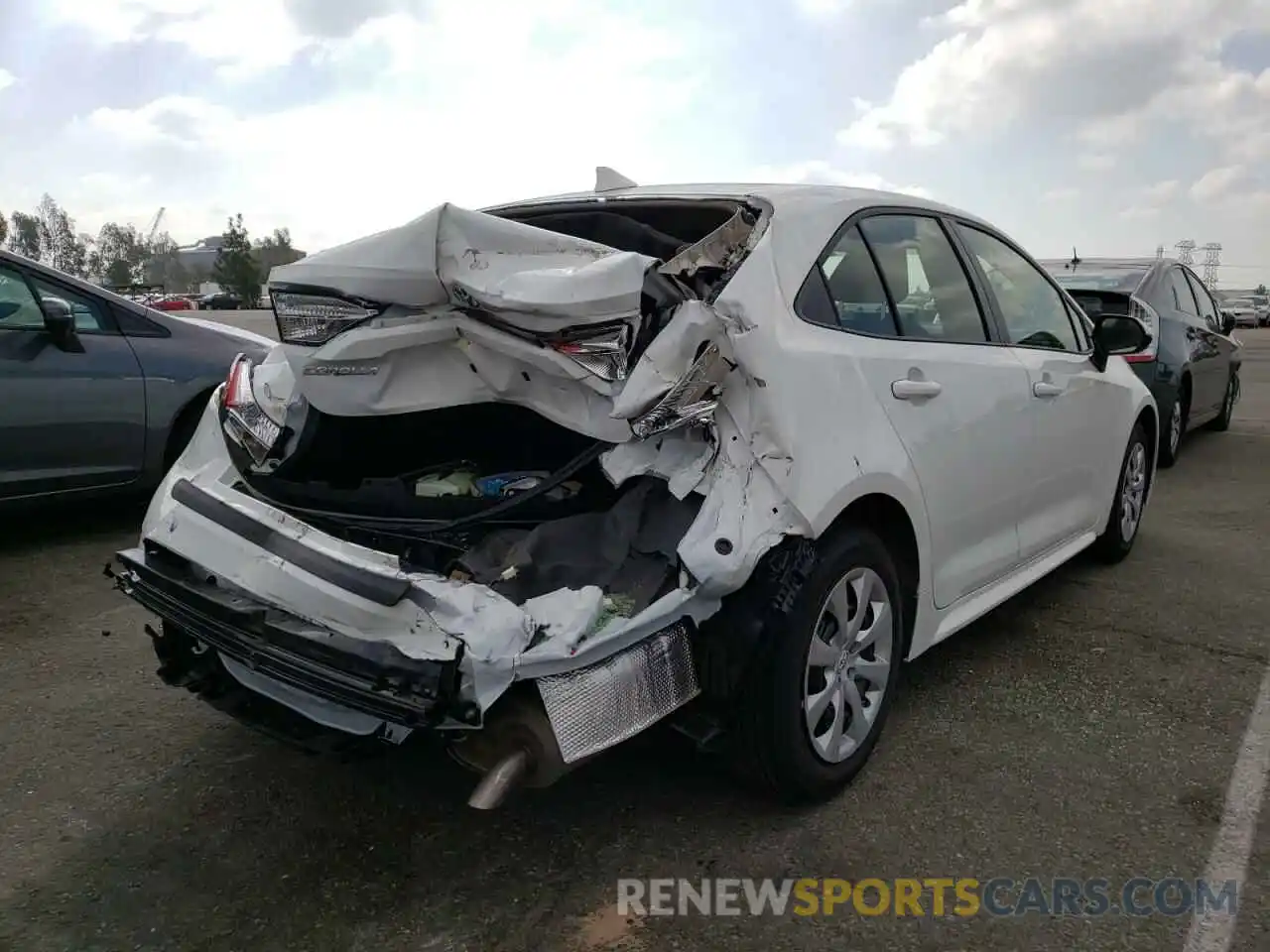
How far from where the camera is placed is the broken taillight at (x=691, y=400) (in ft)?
7.78

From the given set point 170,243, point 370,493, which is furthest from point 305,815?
point 170,243

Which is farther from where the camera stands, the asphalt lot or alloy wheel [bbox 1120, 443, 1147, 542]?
alloy wheel [bbox 1120, 443, 1147, 542]

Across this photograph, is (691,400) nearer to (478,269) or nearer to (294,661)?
(478,269)

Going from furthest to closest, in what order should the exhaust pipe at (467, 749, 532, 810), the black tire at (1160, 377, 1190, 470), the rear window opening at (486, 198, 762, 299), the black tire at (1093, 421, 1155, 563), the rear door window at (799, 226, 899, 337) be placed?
the black tire at (1160, 377, 1190, 470), the black tire at (1093, 421, 1155, 563), the rear window opening at (486, 198, 762, 299), the rear door window at (799, 226, 899, 337), the exhaust pipe at (467, 749, 532, 810)

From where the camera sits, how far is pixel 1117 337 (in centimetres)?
436

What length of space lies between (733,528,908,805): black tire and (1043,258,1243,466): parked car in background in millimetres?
4921

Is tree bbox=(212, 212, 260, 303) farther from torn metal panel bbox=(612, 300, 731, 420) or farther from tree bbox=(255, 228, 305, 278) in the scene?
torn metal panel bbox=(612, 300, 731, 420)

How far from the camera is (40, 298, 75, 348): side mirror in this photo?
5059 millimetres

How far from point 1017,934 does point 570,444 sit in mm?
1625

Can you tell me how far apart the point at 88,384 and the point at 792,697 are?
424cm

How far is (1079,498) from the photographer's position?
430 cm

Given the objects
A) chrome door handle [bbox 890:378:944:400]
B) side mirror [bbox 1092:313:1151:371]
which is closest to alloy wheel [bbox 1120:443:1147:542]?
side mirror [bbox 1092:313:1151:371]

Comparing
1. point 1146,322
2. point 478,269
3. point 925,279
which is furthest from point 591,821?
point 1146,322

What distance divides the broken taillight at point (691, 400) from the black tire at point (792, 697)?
49cm
